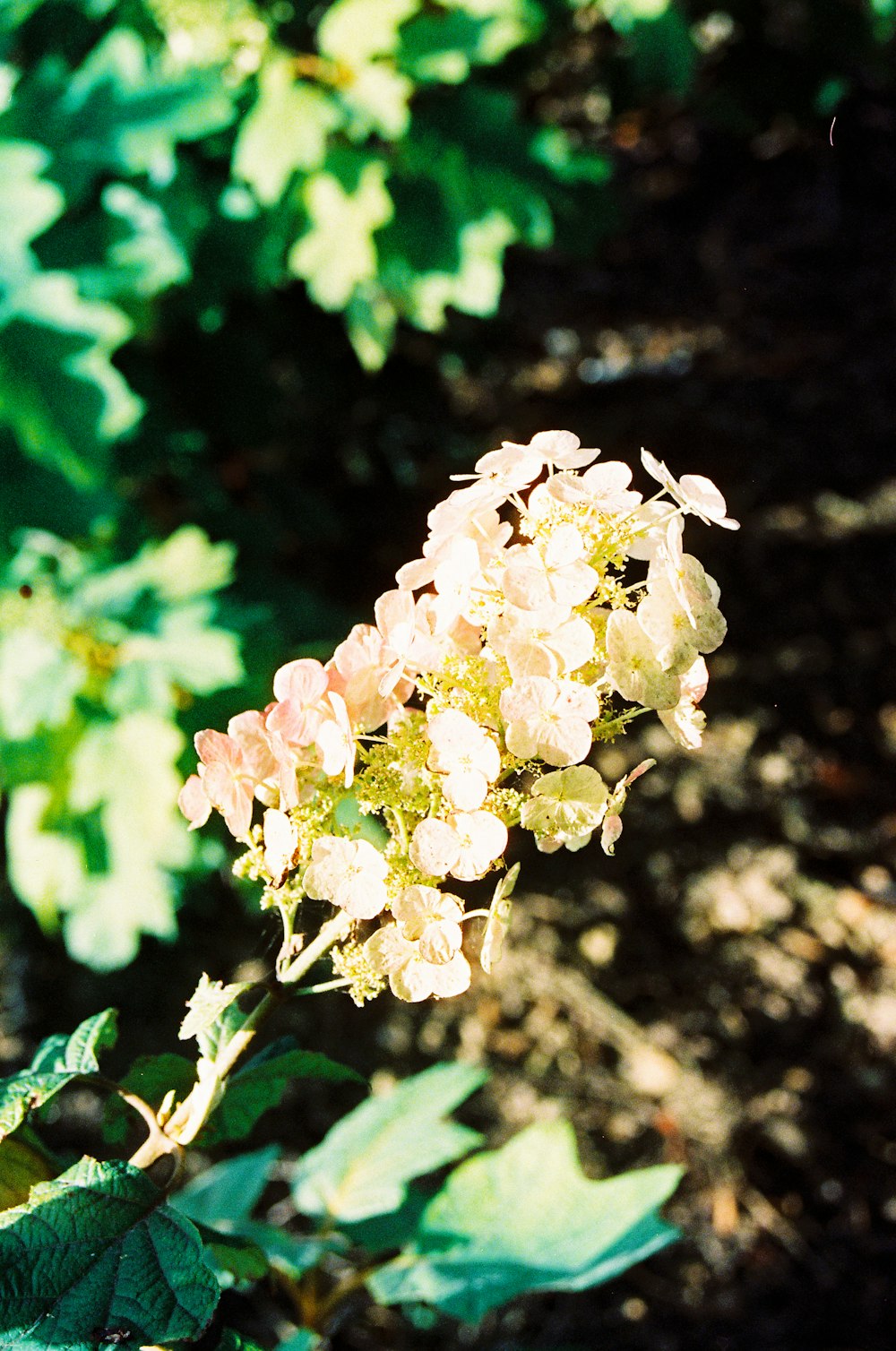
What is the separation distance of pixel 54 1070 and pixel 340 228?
140cm

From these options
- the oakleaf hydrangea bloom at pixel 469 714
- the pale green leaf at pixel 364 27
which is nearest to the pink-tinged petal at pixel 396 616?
the oakleaf hydrangea bloom at pixel 469 714

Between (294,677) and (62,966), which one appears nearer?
(294,677)

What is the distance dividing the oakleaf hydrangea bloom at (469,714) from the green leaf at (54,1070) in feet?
0.55

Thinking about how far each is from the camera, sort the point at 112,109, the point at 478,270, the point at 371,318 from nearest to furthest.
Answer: the point at 112,109 → the point at 478,270 → the point at 371,318

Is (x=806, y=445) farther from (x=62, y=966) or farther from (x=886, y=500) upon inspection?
(x=62, y=966)

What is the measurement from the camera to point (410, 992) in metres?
0.52

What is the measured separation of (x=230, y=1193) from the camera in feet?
4.51

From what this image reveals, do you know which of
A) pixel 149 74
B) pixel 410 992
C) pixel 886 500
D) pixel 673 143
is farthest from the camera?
pixel 673 143

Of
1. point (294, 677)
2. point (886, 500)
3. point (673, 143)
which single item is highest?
point (294, 677)

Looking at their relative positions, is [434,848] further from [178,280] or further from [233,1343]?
[178,280]

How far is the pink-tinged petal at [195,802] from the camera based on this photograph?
57cm

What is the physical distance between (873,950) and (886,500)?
4.03 feet

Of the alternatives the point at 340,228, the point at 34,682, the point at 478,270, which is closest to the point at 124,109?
the point at 340,228

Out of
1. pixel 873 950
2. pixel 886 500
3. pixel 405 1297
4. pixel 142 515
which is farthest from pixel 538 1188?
pixel 886 500
